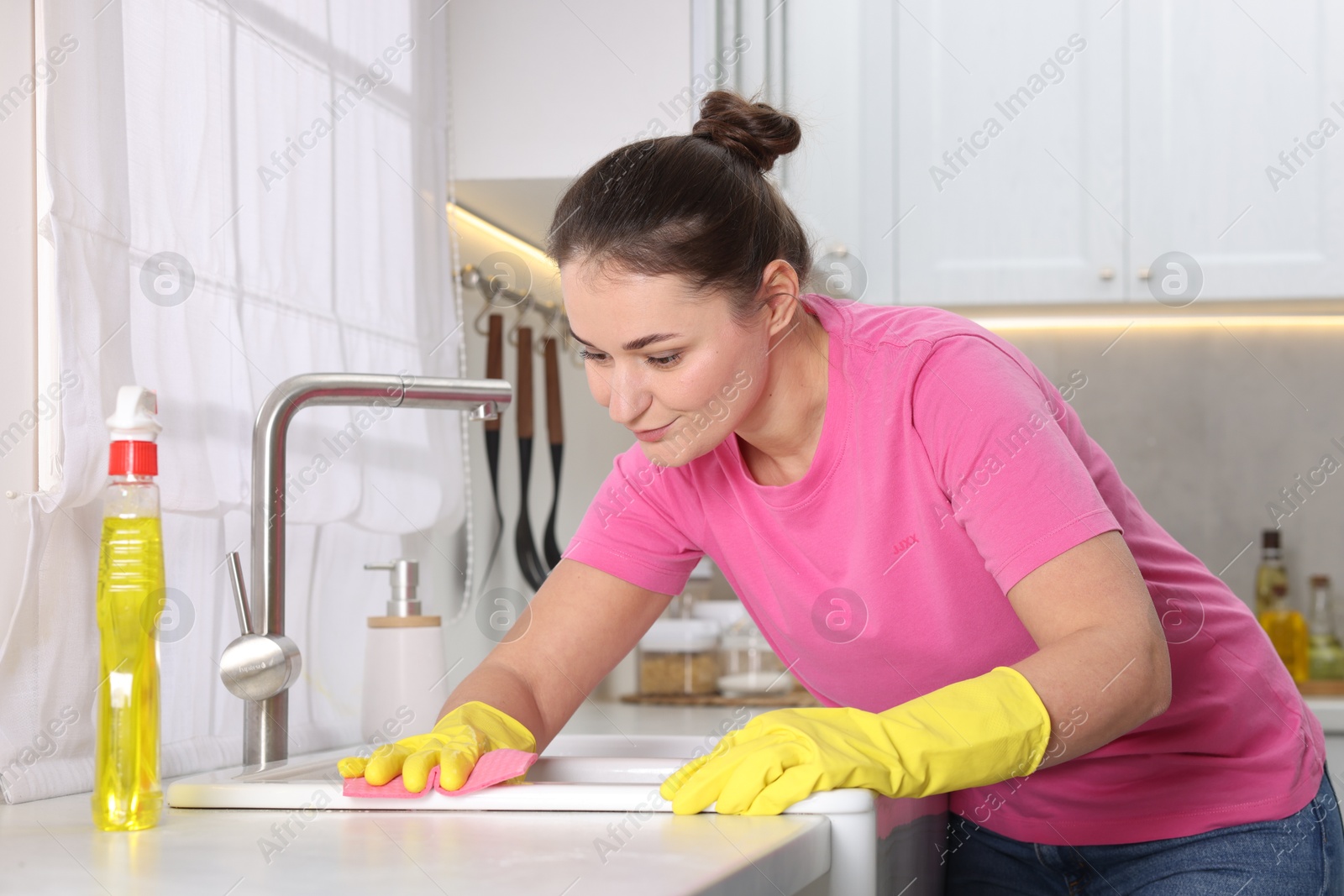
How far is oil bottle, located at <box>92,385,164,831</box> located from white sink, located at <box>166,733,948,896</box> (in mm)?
77

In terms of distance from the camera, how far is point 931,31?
206 centimetres

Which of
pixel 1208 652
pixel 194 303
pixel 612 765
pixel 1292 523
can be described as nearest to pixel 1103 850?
pixel 1208 652

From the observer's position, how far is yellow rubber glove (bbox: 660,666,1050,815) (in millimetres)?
697

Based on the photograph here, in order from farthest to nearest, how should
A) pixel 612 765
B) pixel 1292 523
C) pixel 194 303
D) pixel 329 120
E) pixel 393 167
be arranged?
pixel 1292 523
pixel 393 167
pixel 329 120
pixel 194 303
pixel 612 765

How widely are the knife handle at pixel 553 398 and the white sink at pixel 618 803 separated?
106 cm

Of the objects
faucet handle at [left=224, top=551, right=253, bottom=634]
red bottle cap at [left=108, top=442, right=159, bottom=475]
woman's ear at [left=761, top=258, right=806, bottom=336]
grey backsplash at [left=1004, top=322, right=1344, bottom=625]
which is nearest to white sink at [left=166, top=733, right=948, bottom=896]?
faucet handle at [left=224, top=551, right=253, bottom=634]

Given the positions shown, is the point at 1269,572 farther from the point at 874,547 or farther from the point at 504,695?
the point at 504,695

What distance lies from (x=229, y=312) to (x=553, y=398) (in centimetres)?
92

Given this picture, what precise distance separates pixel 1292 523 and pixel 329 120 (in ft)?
5.99

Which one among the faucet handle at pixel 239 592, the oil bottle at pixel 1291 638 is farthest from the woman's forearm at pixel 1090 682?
the oil bottle at pixel 1291 638

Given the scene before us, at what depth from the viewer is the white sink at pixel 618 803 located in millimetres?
695

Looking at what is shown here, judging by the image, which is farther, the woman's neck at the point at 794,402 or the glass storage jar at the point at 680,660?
the glass storage jar at the point at 680,660

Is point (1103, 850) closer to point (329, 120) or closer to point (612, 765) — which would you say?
point (612, 765)

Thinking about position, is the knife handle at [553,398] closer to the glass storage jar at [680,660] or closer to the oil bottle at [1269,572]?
the glass storage jar at [680,660]
